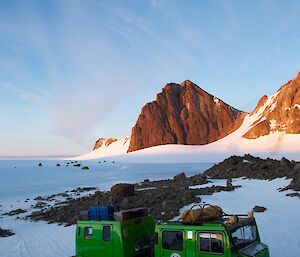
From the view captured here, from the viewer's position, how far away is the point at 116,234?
392 inches

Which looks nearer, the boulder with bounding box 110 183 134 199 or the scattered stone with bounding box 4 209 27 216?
the scattered stone with bounding box 4 209 27 216

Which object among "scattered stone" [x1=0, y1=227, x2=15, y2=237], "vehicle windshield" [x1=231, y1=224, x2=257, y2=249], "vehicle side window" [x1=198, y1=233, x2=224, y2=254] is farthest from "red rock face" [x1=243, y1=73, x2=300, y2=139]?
"vehicle side window" [x1=198, y1=233, x2=224, y2=254]

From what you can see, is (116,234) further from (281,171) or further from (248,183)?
(281,171)

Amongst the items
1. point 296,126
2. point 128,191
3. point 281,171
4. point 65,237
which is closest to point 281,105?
point 296,126

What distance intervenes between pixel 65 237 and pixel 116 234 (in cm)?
1112

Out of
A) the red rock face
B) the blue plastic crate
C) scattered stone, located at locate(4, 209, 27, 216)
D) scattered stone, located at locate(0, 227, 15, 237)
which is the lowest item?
scattered stone, located at locate(0, 227, 15, 237)

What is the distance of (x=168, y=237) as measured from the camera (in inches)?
350

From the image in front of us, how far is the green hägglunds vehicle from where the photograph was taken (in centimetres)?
811

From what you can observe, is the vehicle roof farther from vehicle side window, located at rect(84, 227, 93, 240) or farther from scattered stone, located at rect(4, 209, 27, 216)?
scattered stone, located at rect(4, 209, 27, 216)

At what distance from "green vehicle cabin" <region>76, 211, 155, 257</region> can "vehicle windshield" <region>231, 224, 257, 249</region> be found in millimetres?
3313

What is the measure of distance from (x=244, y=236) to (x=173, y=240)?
1.86 metres

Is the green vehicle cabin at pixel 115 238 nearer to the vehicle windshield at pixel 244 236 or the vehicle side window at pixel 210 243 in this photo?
the vehicle side window at pixel 210 243

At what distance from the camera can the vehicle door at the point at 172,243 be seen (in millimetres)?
8586

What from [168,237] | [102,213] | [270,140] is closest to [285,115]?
[270,140]
